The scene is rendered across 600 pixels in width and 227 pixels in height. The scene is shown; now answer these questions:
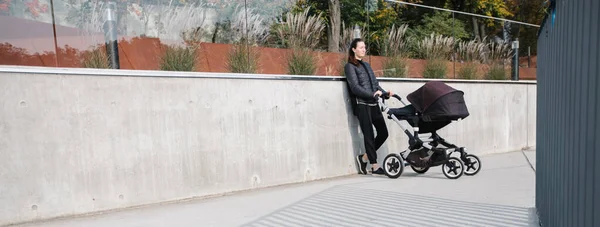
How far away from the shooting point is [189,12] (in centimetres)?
684

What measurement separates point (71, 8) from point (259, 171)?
9.35ft

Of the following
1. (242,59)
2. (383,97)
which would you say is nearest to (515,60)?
(383,97)

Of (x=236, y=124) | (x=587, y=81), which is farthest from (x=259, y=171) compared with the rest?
(x=587, y=81)

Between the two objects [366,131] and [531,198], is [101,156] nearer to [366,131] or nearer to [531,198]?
[366,131]

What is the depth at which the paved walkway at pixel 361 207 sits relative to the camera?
178 inches

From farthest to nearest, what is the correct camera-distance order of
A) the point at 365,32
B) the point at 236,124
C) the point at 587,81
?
the point at 365,32 < the point at 236,124 < the point at 587,81

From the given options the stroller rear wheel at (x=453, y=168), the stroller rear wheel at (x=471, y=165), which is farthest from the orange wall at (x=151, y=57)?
the stroller rear wheel at (x=471, y=165)

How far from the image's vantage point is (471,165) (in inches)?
274

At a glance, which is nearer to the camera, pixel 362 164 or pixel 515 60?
pixel 362 164

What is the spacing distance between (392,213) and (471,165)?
104 inches

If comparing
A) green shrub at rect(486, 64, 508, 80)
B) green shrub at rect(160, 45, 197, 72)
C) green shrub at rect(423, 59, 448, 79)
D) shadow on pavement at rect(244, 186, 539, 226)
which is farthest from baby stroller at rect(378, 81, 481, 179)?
green shrub at rect(486, 64, 508, 80)

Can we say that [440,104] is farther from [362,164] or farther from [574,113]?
[574,113]

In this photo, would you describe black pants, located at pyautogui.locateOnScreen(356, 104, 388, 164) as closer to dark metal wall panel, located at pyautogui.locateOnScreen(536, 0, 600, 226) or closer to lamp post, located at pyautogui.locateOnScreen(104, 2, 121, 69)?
lamp post, located at pyautogui.locateOnScreen(104, 2, 121, 69)

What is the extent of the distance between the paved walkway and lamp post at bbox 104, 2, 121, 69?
5.97 feet
